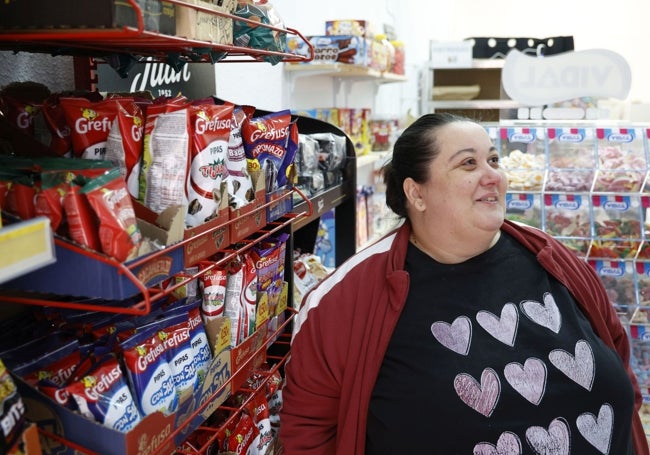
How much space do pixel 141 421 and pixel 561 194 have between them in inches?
118

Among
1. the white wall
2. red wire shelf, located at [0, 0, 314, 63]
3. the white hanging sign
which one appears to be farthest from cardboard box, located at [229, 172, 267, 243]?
the white hanging sign

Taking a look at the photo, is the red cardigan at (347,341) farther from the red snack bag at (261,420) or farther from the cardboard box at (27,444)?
the cardboard box at (27,444)

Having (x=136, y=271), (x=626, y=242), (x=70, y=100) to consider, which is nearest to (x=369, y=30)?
(x=626, y=242)

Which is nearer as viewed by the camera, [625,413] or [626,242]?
[625,413]

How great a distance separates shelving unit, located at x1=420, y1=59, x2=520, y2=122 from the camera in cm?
658

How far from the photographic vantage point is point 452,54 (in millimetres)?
6426

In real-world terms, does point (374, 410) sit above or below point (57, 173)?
below

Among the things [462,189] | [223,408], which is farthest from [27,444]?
[462,189]

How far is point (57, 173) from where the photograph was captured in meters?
0.94

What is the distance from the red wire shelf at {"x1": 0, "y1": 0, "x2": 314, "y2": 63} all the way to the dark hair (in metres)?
0.52

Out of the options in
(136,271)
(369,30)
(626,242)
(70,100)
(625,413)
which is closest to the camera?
(136,271)

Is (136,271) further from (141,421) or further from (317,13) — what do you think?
(317,13)

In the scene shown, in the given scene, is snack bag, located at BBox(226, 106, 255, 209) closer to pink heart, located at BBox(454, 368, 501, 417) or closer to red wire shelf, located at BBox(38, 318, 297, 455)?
red wire shelf, located at BBox(38, 318, 297, 455)

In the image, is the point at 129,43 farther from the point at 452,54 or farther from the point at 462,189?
the point at 452,54
